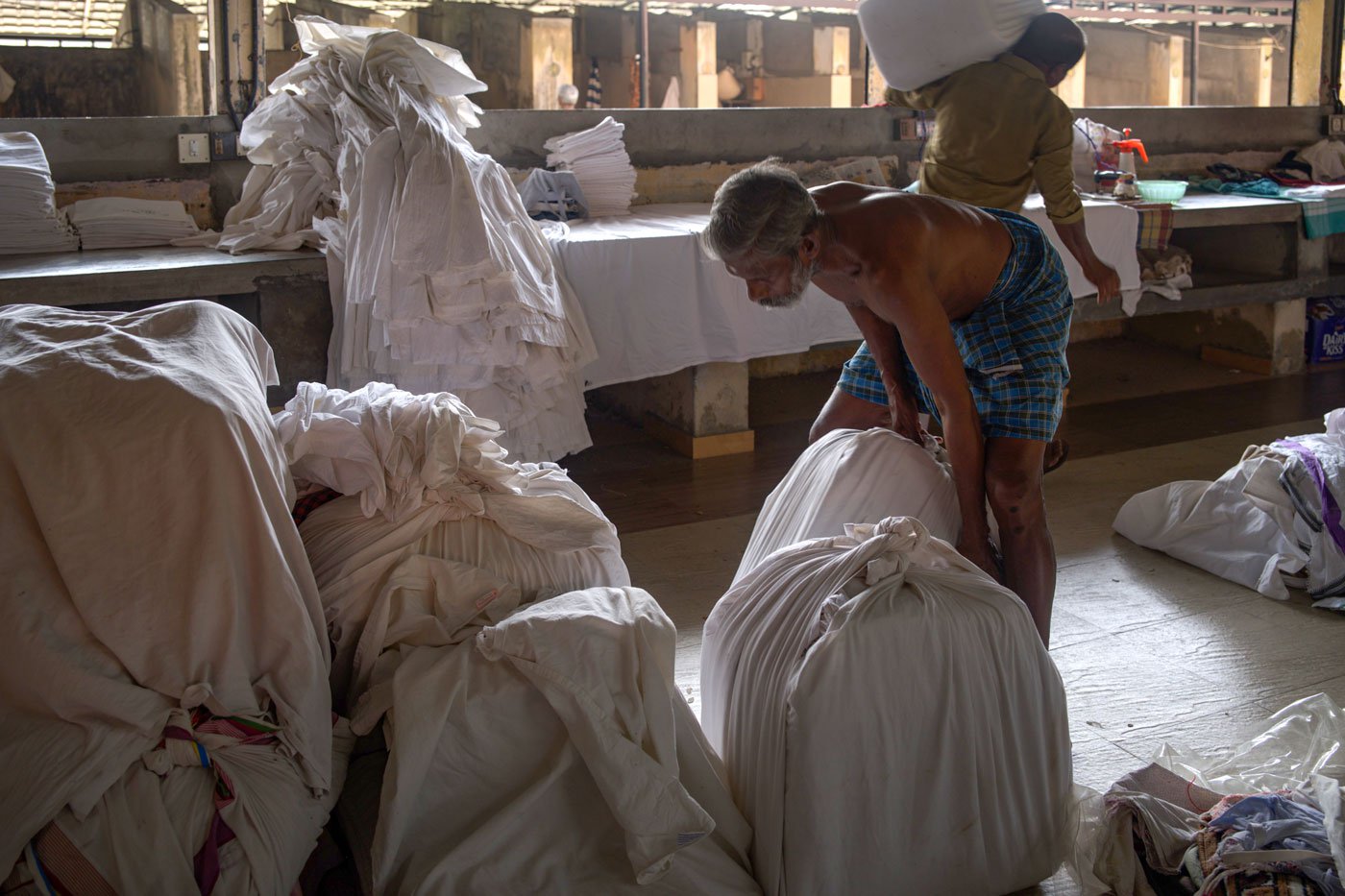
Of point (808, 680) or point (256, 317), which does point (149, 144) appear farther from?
point (808, 680)

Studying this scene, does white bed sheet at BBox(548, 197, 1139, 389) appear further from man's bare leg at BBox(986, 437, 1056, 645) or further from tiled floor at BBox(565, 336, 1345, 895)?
man's bare leg at BBox(986, 437, 1056, 645)

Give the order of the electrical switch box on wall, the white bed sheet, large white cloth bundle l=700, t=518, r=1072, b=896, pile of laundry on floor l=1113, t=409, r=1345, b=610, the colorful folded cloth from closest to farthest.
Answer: large white cloth bundle l=700, t=518, r=1072, b=896 → pile of laundry on floor l=1113, t=409, r=1345, b=610 → the white bed sheet → the electrical switch box on wall → the colorful folded cloth

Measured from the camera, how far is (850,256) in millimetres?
2445

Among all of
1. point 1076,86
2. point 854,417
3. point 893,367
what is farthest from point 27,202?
point 1076,86

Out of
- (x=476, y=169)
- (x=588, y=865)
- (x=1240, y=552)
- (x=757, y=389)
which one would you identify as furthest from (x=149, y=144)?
(x=1240, y=552)

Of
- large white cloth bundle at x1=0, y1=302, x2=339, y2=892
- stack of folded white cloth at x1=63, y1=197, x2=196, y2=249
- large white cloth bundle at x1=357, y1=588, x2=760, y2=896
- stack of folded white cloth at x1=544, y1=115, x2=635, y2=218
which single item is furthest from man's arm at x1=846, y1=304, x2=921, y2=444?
stack of folded white cloth at x1=63, y1=197, x2=196, y2=249

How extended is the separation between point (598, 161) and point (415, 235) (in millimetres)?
1522

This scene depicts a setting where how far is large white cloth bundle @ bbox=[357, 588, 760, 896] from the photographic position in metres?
1.75

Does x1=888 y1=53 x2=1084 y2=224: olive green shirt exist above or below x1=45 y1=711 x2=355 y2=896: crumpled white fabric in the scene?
above

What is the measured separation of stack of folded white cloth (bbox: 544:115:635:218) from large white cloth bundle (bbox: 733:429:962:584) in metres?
2.53

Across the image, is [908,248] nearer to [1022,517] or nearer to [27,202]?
[1022,517]

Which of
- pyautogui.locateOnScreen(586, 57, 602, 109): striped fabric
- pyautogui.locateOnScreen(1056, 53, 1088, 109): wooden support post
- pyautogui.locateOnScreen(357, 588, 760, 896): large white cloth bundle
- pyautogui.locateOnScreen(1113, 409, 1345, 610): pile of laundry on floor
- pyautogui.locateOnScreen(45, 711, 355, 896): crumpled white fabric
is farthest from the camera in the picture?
pyautogui.locateOnScreen(1056, 53, 1088, 109): wooden support post

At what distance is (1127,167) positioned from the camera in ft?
19.3

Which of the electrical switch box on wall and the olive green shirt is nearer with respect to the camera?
the olive green shirt
